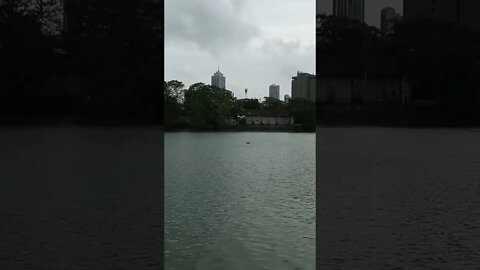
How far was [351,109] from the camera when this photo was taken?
9.86m

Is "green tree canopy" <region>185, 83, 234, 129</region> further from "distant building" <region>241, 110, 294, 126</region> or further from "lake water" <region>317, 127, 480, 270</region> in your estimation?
"lake water" <region>317, 127, 480, 270</region>

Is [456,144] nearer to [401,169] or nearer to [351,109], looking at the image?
[401,169]

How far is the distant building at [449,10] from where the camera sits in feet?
24.6

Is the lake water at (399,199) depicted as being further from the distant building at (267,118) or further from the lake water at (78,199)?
the distant building at (267,118)

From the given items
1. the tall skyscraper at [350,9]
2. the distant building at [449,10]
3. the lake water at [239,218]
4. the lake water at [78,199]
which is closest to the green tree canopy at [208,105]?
the lake water at [239,218]

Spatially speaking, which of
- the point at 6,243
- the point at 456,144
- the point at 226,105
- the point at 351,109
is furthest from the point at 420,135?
the point at 226,105

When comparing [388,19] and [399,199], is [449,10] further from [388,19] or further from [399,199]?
[399,199]

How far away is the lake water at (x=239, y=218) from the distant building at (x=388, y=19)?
2858 millimetres

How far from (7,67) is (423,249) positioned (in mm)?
4558

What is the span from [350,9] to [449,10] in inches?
76.6

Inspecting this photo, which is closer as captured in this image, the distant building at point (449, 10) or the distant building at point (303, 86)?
the distant building at point (449, 10)

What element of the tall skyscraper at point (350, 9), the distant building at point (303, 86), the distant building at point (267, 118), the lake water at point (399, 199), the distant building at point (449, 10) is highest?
the distant building at point (303, 86)

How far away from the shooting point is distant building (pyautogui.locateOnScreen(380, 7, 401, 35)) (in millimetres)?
8695

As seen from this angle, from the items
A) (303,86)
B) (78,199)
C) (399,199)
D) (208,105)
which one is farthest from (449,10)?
(208,105)
